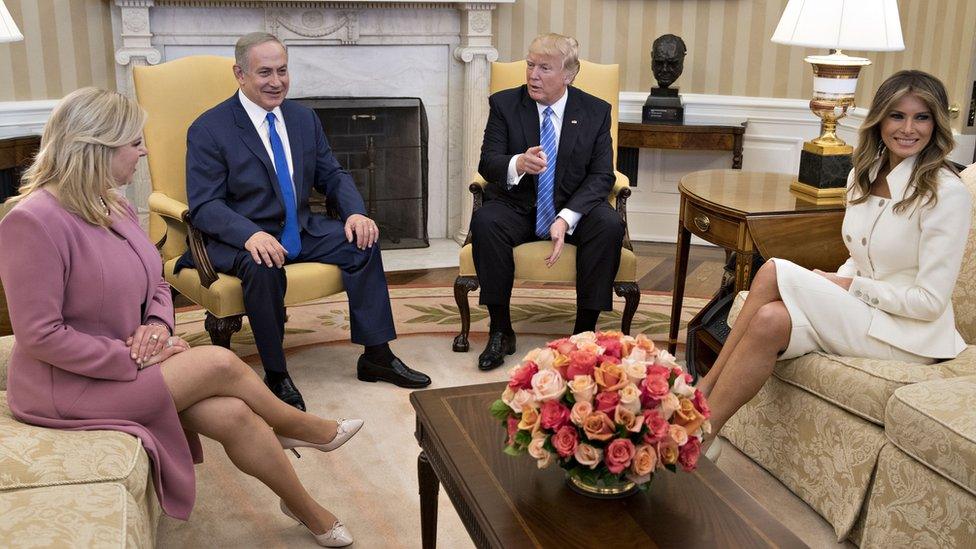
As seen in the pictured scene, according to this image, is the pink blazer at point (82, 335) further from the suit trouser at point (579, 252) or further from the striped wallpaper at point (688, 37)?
the striped wallpaper at point (688, 37)

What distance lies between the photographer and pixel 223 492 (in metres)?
2.81

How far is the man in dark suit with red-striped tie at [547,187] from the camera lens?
3.69 m

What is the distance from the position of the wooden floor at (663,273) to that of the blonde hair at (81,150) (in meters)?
2.72

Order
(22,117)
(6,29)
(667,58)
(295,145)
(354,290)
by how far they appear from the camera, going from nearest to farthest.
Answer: (6,29) → (354,290) → (295,145) → (22,117) → (667,58)

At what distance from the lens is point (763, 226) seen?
3.23m

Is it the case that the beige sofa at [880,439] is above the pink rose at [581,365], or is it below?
below

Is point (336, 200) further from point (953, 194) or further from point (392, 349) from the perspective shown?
point (953, 194)

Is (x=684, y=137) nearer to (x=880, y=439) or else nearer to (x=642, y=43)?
(x=642, y=43)

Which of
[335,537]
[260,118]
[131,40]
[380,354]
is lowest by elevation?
[335,537]

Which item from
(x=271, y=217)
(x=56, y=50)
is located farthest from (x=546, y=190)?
(x=56, y=50)

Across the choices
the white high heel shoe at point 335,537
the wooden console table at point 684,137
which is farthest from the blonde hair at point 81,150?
the wooden console table at point 684,137

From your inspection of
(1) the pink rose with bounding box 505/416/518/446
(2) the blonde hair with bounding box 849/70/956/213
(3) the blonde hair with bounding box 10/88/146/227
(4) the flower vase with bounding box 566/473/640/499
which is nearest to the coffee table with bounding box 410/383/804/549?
(4) the flower vase with bounding box 566/473/640/499

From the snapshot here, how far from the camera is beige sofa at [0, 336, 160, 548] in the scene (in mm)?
1770

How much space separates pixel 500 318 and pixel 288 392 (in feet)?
2.87
